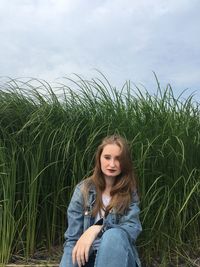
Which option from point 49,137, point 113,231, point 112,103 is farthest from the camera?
point 112,103

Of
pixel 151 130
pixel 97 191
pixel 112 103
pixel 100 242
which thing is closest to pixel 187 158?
pixel 151 130

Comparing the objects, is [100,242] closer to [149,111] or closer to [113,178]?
[113,178]

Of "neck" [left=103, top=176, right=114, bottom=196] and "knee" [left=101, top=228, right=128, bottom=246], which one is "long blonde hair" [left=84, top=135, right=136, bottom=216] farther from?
"knee" [left=101, top=228, right=128, bottom=246]

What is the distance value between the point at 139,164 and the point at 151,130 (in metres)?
0.42

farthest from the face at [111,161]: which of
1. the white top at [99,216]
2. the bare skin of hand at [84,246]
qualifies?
the bare skin of hand at [84,246]

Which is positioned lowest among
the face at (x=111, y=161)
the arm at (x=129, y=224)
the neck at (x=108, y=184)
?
the arm at (x=129, y=224)

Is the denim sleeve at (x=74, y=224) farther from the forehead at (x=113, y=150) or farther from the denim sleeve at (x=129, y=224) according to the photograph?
the forehead at (x=113, y=150)

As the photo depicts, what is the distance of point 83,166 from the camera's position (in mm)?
4355

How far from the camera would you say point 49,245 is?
4.36m

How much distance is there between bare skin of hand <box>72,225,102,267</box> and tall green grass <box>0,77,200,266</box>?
0.92 m

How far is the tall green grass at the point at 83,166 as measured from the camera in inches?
163

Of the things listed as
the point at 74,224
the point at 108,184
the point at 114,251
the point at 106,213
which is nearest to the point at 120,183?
the point at 108,184

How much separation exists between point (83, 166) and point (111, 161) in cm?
105

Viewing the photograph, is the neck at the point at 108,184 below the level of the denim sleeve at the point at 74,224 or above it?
above
